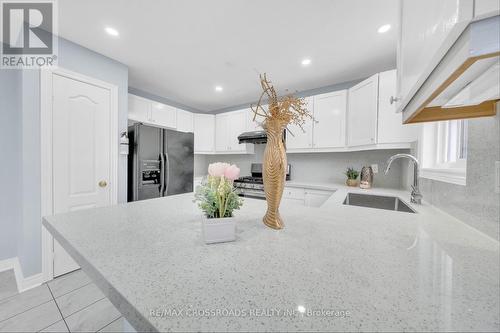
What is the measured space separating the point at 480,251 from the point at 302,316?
0.73m

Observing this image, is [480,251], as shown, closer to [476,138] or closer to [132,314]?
[476,138]

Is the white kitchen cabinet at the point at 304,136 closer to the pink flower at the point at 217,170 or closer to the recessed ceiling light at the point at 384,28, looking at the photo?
the recessed ceiling light at the point at 384,28

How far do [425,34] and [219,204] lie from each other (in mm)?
827

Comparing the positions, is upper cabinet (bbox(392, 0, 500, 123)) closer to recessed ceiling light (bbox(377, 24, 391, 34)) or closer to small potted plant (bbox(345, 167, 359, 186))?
recessed ceiling light (bbox(377, 24, 391, 34))

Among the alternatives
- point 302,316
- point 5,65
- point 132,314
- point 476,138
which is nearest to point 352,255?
point 302,316

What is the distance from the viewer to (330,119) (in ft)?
8.84

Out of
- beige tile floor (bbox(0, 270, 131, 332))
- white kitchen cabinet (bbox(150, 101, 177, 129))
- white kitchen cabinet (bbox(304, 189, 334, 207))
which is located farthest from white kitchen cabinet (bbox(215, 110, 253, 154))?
beige tile floor (bbox(0, 270, 131, 332))

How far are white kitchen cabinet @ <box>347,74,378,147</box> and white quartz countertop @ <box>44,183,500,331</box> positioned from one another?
162cm

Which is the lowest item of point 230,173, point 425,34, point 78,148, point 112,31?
point 230,173

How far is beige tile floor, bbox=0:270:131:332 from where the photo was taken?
4.46 ft

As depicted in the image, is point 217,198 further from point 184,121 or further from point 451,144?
point 184,121

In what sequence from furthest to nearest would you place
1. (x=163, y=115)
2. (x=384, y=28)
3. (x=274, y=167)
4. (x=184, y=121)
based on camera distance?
(x=184, y=121)
(x=163, y=115)
(x=384, y=28)
(x=274, y=167)

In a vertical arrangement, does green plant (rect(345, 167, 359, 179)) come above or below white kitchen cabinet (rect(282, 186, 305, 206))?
above

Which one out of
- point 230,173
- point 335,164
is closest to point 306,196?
point 335,164
